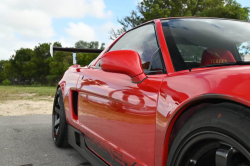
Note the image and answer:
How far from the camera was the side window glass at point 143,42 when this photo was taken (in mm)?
1858

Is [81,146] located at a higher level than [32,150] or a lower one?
higher

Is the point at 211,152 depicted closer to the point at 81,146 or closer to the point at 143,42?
the point at 143,42

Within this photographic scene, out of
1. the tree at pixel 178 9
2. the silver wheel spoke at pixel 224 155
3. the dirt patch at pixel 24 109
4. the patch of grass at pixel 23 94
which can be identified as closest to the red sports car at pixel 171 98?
the silver wheel spoke at pixel 224 155

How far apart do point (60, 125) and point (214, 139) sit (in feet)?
8.00

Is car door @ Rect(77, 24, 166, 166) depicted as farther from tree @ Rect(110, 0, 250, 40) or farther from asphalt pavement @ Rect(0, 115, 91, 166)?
tree @ Rect(110, 0, 250, 40)

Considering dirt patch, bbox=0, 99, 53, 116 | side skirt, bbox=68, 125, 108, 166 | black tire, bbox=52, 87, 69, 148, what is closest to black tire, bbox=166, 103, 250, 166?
side skirt, bbox=68, 125, 108, 166

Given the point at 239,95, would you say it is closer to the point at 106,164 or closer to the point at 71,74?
the point at 106,164

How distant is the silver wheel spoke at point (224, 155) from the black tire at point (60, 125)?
2386mm

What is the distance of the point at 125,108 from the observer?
166cm

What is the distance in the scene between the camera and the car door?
1477 mm

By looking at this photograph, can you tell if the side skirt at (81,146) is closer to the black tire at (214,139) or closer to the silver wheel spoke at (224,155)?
the black tire at (214,139)

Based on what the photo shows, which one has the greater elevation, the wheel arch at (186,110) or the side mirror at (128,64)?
the side mirror at (128,64)

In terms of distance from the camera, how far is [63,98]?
323 centimetres

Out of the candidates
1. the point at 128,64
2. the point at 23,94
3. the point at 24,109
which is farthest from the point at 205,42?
the point at 23,94
